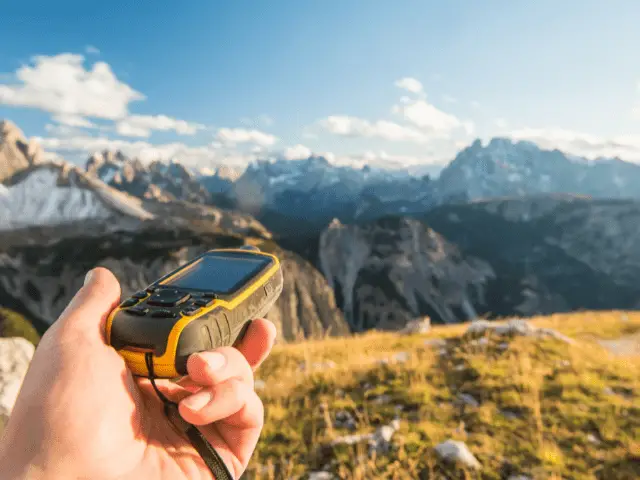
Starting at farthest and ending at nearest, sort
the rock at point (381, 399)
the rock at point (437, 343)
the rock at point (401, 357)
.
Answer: the rock at point (437, 343)
the rock at point (401, 357)
the rock at point (381, 399)

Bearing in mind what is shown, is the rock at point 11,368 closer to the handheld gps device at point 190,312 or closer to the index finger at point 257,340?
the handheld gps device at point 190,312

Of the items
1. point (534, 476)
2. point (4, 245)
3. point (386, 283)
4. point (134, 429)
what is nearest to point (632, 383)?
point (534, 476)

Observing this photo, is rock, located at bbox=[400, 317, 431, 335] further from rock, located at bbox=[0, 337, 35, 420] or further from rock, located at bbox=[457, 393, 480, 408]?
rock, located at bbox=[0, 337, 35, 420]

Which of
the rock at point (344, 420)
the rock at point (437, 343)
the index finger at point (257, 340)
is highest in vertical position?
the index finger at point (257, 340)

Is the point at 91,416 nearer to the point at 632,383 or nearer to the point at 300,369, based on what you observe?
the point at 300,369

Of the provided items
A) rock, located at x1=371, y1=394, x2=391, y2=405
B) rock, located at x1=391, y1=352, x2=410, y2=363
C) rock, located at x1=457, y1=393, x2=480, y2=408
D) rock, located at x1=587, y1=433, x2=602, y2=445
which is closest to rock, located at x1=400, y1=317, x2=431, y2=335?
rock, located at x1=391, y1=352, x2=410, y2=363

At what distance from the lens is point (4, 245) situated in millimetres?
120812

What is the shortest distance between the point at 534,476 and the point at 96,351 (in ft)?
16.8

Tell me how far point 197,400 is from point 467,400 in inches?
→ 240

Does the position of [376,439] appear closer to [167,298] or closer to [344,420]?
[344,420]

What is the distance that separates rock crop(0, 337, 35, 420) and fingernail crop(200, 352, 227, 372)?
4.47 m

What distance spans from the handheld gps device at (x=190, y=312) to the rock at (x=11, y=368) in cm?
373

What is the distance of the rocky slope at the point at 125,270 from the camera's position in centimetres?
10488

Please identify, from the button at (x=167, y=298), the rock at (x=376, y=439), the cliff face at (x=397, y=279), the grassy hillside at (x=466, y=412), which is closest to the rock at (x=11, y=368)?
the grassy hillside at (x=466, y=412)
